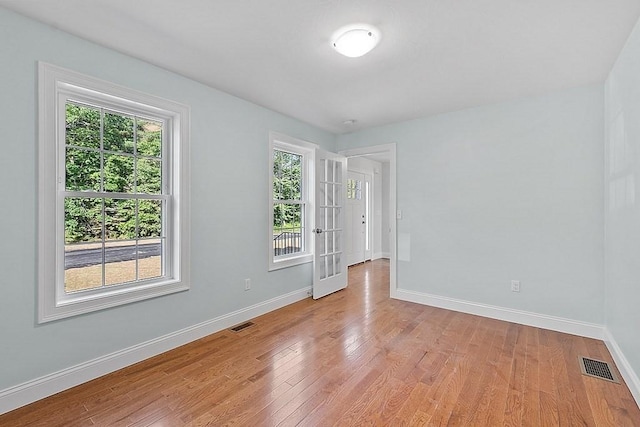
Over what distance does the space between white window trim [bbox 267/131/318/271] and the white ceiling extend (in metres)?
0.75

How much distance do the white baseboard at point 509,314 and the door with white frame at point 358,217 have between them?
257 centimetres

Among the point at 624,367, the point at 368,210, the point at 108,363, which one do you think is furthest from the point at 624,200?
the point at 368,210

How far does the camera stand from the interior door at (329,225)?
4152 mm

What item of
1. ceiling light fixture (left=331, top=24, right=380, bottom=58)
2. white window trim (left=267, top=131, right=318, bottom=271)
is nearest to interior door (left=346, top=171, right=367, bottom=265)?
white window trim (left=267, top=131, right=318, bottom=271)

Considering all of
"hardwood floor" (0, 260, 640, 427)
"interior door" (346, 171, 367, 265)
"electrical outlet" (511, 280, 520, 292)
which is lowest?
"hardwood floor" (0, 260, 640, 427)

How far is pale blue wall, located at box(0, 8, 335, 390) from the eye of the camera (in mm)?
1862

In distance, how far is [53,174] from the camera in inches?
79.5

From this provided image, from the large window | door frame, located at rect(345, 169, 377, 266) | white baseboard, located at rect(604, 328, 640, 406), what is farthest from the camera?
door frame, located at rect(345, 169, 377, 266)

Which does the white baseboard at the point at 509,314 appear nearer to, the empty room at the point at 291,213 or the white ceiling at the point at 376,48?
the empty room at the point at 291,213

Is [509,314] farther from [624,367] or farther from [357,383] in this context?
[357,383]

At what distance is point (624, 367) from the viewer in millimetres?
2182

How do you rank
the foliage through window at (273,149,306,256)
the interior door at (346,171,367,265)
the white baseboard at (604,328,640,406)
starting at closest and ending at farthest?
the white baseboard at (604,328,640,406) < the foliage through window at (273,149,306,256) < the interior door at (346,171,367,265)

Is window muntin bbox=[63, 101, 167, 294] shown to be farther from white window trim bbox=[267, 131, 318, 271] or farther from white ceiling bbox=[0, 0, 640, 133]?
white window trim bbox=[267, 131, 318, 271]

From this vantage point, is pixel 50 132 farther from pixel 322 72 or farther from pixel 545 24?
pixel 545 24
